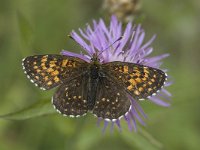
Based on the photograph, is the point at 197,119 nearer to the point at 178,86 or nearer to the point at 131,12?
the point at 178,86

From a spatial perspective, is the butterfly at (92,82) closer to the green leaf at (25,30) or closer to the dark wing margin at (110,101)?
the dark wing margin at (110,101)

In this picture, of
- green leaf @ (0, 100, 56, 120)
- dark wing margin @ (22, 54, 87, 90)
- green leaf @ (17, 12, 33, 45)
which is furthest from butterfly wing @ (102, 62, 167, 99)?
green leaf @ (17, 12, 33, 45)

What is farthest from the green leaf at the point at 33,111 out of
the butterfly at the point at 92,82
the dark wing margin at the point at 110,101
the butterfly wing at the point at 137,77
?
the butterfly wing at the point at 137,77

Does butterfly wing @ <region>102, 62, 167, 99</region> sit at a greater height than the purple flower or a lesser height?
lesser

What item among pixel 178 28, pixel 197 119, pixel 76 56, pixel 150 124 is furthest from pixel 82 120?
pixel 178 28

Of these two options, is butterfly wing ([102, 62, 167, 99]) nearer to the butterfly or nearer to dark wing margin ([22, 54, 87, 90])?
the butterfly

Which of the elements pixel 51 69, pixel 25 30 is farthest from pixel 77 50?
pixel 51 69
